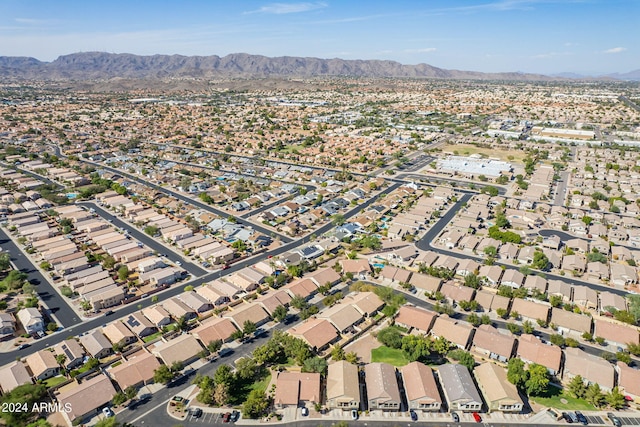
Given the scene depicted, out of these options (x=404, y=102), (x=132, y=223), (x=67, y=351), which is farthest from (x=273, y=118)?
(x=67, y=351)

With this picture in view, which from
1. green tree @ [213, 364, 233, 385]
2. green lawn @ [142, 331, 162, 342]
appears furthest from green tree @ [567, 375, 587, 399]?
green lawn @ [142, 331, 162, 342]

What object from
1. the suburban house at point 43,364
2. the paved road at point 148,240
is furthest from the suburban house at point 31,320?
the paved road at point 148,240

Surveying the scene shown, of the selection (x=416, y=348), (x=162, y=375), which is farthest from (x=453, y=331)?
(x=162, y=375)

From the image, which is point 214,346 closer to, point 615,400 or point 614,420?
point 614,420

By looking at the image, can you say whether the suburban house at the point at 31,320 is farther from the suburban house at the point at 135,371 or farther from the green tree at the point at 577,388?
the green tree at the point at 577,388

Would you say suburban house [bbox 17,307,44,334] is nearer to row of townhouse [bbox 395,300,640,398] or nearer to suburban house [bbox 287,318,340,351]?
suburban house [bbox 287,318,340,351]

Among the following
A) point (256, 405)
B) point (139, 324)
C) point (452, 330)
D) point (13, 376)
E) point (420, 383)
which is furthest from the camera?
point (139, 324)
